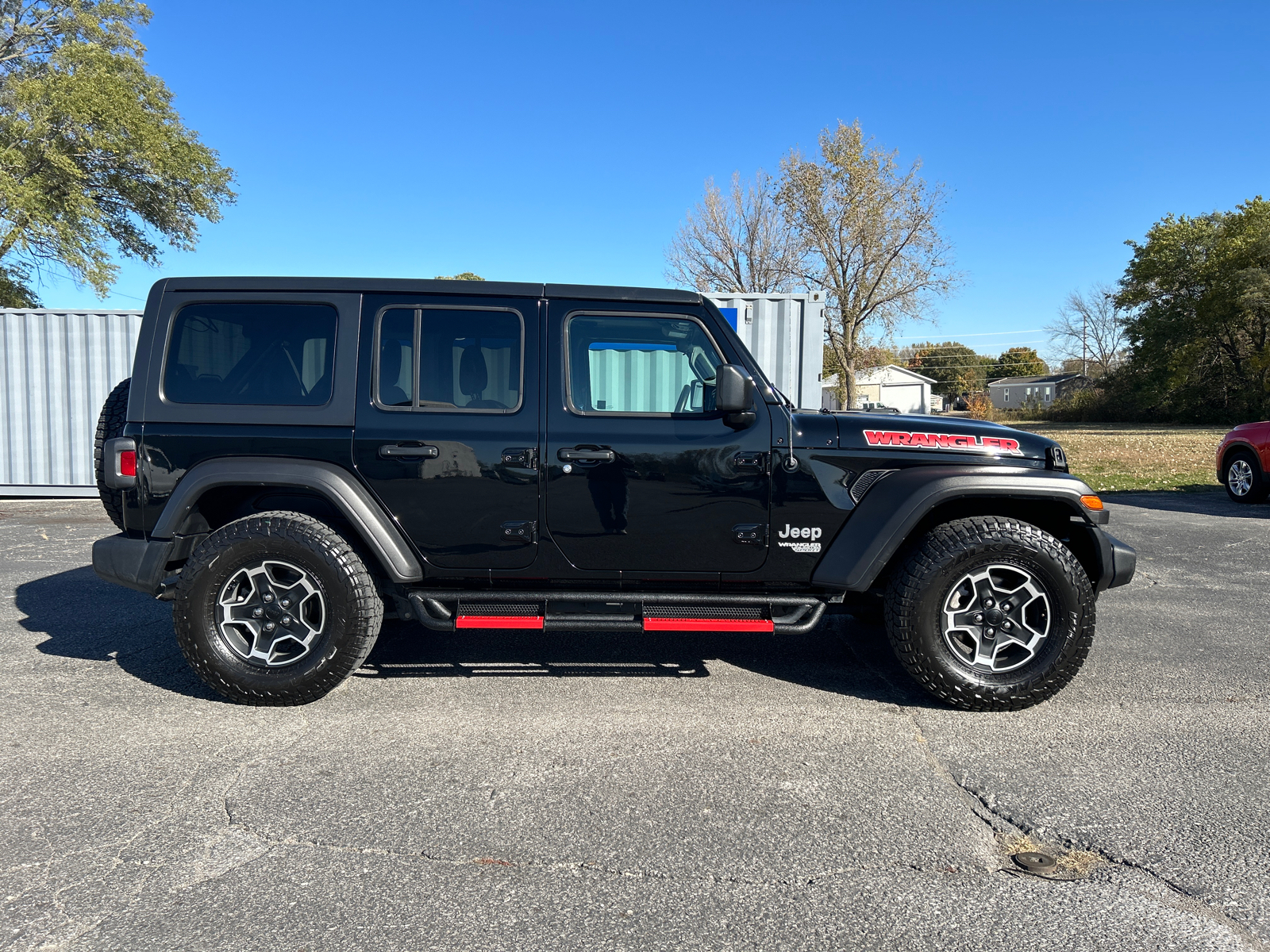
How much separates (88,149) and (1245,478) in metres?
26.7

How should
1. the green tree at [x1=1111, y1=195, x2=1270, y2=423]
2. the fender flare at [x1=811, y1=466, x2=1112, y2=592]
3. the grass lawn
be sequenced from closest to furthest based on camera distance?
the fender flare at [x1=811, y1=466, x2=1112, y2=592] < the grass lawn < the green tree at [x1=1111, y1=195, x2=1270, y2=423]

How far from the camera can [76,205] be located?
2044 centimetres

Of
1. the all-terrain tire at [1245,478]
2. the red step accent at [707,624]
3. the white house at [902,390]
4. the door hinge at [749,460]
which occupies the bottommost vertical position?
the red step accent at [707,624]

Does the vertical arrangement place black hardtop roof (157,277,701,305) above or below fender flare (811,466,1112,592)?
above

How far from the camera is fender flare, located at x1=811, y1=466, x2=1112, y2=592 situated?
349 cm

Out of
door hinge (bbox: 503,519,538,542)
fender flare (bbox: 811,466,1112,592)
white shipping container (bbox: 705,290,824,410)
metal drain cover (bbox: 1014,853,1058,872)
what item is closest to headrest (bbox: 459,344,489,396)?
door hinge (bbox: 503,519,538,542)

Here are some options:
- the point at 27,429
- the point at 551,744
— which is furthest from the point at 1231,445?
the point at 27,429

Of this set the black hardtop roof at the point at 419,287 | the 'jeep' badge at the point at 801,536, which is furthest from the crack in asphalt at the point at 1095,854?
the black hardtop roof at the point at 419,287

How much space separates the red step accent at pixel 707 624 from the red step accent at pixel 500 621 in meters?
0.50

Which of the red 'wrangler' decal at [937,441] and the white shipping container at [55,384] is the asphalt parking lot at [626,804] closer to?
the red 'wrangler' decal at [937,441]

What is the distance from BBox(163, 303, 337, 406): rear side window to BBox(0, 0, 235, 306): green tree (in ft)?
64.2

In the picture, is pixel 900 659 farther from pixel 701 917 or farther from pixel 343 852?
pixel 343 852

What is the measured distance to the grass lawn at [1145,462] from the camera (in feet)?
43.0

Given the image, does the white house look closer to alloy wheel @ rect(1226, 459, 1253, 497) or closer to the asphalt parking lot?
alloy wheel @ rect(1226, 459, 1253, 497)
